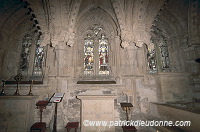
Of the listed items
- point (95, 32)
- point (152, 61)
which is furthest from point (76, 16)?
point (152, 61)

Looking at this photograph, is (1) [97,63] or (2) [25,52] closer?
(1) [97,63]

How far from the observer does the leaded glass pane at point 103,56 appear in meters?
6.21

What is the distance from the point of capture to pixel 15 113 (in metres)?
4.09

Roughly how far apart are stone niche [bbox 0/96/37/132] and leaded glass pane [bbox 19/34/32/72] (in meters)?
2.65

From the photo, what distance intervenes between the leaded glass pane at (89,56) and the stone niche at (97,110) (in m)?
2.50

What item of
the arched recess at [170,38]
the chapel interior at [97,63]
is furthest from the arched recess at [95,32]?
the arched recess at [170,38]

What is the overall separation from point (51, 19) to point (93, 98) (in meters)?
4.52

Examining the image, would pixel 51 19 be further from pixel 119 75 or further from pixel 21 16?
pixel 119 75

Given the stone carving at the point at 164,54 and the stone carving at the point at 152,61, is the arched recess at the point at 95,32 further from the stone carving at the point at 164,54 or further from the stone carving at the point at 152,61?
the stone carving at the point at 164,54

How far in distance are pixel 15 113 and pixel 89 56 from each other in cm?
437

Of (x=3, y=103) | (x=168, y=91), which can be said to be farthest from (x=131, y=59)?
(x=3, y=103)

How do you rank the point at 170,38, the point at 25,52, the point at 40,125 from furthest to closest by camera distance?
the point at 170,38
the point at 25,52
the point at 40,125

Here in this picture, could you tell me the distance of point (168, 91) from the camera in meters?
4.81

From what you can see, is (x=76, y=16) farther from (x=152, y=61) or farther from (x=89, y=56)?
(x=152, y=61)
